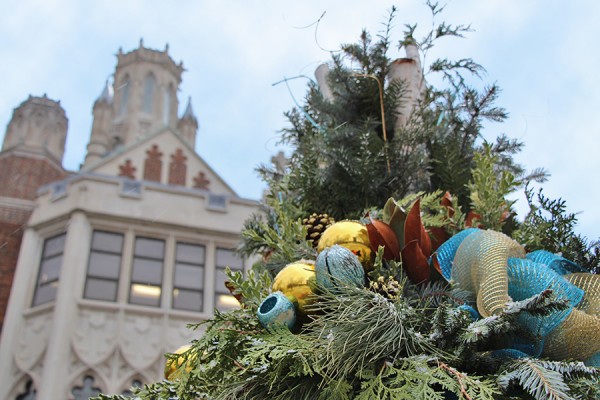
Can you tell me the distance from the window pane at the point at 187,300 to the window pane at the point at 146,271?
1.02ft

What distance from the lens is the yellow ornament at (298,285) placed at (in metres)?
1.46

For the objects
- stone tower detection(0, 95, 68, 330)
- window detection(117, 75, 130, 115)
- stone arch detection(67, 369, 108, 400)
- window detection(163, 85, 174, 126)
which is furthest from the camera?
window detection(117, 75, 130, 115)

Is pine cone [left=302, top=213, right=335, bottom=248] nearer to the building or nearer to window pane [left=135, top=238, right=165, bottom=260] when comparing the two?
the building

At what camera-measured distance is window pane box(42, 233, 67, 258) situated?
352 inches

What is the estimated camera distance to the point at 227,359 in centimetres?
138

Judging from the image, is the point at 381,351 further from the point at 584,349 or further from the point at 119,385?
the point at 119,385

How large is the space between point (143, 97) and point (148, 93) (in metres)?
0.37

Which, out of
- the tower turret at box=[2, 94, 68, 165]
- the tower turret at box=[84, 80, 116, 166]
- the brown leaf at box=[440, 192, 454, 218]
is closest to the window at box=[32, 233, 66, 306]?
the tower turret at box=[2, 94, 68, 165]

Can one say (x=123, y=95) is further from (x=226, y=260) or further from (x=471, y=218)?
(x=471, y=218)

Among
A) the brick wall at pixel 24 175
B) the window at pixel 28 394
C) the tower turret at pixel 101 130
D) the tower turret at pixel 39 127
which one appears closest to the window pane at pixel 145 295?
the window at pixel 28 394

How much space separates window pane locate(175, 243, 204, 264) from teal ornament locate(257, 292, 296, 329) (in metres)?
7.82

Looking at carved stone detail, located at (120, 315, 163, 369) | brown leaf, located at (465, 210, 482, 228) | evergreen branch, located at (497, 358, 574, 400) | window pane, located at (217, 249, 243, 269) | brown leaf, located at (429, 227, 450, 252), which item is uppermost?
window pane, located at (217, 249, 243, 269)

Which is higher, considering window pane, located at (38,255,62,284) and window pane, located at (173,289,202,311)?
window pane, located at (38,255,62,284)

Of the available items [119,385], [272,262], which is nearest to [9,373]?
[119,385]
